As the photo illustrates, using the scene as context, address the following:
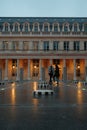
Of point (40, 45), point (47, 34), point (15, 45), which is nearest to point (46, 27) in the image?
point (47, 34)

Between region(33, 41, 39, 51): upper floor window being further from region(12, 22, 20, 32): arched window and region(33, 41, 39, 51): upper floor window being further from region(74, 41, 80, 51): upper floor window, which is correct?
region(74, 41, 80, 51): upper floor window

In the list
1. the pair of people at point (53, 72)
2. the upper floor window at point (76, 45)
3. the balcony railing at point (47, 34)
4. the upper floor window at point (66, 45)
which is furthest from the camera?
the upper floor window at point (76, 45)

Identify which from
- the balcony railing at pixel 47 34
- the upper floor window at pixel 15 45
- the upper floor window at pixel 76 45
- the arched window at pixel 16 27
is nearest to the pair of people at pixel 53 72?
the balcony railing at pixel 47 34

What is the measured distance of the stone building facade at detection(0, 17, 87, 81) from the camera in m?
75.7

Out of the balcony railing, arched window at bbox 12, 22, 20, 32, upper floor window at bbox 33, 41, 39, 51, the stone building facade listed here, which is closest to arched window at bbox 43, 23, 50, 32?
the stone building facade

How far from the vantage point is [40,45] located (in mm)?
78000

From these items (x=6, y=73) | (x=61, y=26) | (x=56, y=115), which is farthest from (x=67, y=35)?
(x=56, y=115)

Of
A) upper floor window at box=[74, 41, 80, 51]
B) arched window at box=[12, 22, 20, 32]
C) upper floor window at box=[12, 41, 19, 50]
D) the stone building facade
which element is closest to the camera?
the stone building facade

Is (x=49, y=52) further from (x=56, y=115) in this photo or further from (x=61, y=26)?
(x=56, y=115)

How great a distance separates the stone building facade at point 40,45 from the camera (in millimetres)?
75688

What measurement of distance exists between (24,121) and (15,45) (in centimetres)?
6924

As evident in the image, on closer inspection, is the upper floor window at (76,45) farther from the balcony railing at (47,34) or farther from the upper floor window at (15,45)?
the upper floor window at (15,45)

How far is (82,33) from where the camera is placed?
77125 mm

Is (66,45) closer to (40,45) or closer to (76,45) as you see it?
(76,45)
